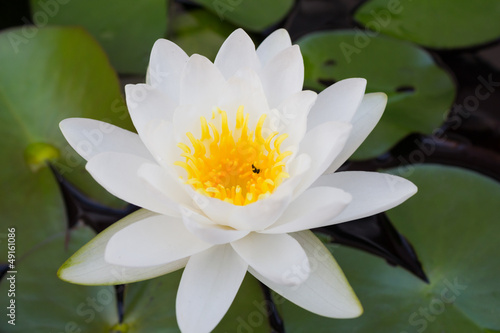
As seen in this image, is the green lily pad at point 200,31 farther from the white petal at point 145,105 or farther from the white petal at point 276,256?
the white petal at point 276,256

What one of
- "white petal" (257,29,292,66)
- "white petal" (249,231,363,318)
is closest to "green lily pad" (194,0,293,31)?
"white petal" (257,29,292,66)

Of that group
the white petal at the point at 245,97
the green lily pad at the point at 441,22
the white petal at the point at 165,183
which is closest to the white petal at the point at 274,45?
the white petal at the point at 245,97

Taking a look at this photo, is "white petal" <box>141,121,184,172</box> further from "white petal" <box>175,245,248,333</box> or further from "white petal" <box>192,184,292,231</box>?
"white petal" <box>175,245,248,333</box>

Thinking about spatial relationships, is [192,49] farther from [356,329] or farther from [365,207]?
[356,329]

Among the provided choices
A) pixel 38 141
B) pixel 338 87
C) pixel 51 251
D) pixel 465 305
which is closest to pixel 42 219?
pixel 51 251

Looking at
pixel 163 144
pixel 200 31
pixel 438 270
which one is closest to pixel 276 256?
pixel 163 144

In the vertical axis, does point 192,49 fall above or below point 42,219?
above

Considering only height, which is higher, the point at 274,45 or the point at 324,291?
the point at 274,45
